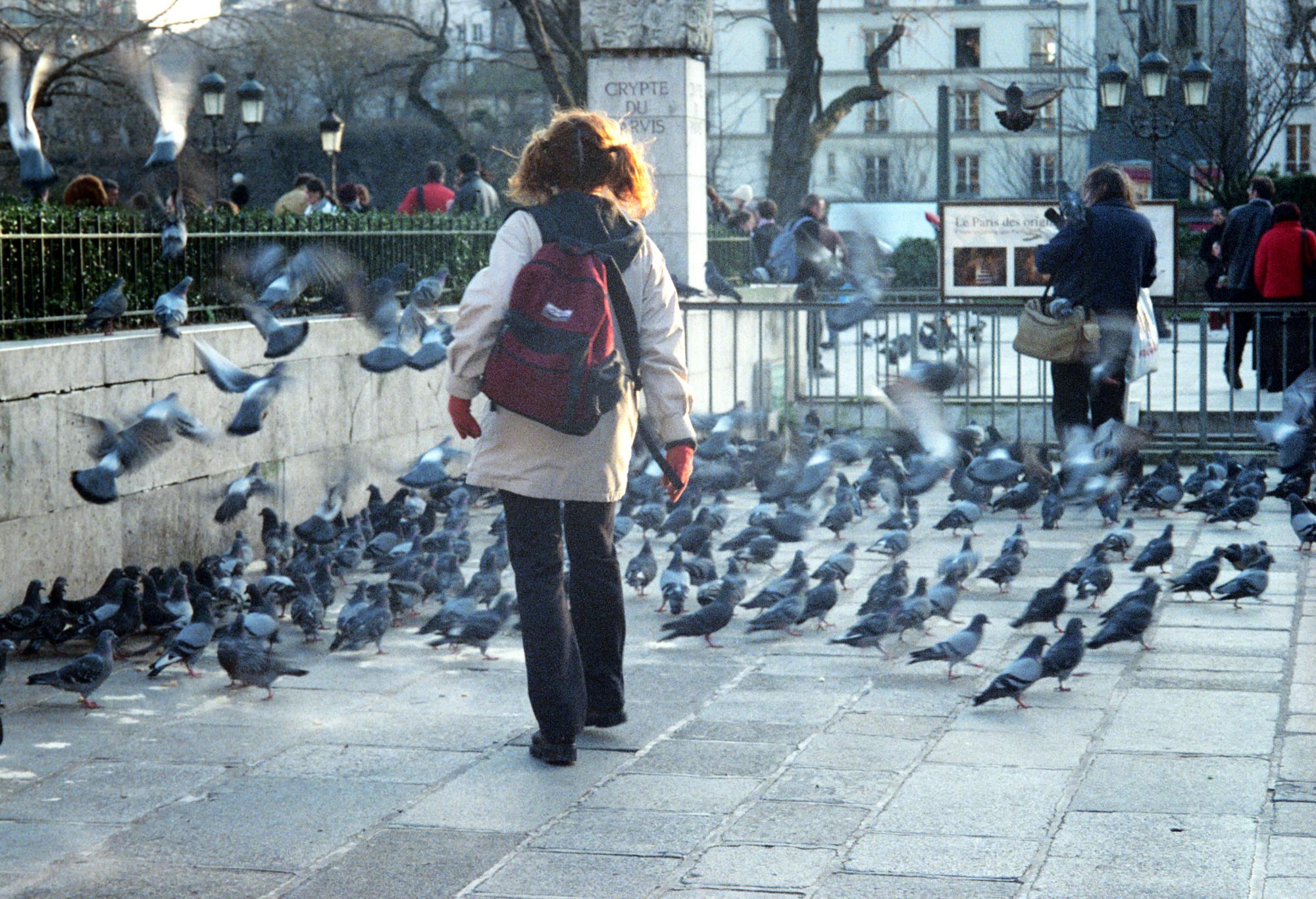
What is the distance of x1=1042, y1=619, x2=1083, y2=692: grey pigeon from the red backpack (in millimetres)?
2136

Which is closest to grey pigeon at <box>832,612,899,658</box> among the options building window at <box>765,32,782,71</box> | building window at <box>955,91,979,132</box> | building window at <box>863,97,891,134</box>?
building window at <box>955,91,979,132</box>

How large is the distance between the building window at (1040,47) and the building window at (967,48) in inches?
82.8

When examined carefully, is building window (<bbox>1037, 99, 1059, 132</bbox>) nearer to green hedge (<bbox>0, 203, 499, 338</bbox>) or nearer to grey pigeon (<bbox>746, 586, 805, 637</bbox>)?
green hedge (<bbox>0, 203, 499, 338</bbox>)

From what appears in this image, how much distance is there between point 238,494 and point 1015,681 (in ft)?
14.8

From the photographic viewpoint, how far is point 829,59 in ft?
→ 239

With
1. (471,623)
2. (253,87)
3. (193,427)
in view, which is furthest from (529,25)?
(471,623)

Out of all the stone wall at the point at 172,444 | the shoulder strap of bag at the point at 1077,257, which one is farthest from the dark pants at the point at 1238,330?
the stone wall at the point at 172,444

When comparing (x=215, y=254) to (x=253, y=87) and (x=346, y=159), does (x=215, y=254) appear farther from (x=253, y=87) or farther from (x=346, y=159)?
(x=346, y=159)

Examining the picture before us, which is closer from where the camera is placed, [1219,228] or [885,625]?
[885,625]

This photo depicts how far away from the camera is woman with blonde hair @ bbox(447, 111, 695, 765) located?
17.0 ft

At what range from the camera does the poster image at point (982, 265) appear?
14.7 m

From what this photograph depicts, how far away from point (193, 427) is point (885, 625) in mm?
3648

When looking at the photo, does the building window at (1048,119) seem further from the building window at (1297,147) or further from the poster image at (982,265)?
the poster image at (982,265)

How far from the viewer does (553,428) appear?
5.13m
